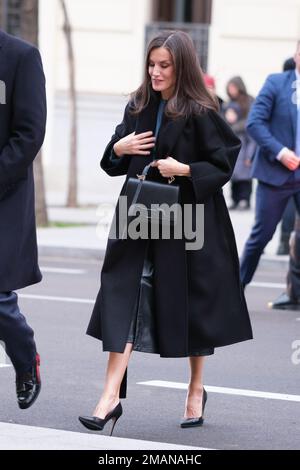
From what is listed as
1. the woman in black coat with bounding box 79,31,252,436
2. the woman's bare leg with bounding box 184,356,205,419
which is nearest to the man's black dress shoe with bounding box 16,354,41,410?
the woman in black coat with bounding box 79,31,252,436

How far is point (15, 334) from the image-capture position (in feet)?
18.2

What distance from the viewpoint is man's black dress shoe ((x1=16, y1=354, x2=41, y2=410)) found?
5691 mm

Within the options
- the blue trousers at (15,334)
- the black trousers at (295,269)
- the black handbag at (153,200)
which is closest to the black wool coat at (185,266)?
the black handbag at (153,200)

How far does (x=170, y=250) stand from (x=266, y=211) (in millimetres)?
3668

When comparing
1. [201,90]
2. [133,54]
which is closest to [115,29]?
[133,54]

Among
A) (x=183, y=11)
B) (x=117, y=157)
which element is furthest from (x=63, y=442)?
(x=183, y=11)

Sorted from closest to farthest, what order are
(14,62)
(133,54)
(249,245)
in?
1. (14,62)
2. (249,245)
3. (133,54)

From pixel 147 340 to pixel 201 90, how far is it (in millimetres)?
1081

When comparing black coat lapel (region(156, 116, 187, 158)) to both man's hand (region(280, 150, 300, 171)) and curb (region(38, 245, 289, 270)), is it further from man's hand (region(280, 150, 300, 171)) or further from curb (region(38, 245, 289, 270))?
curb (region(38, 245, 289, 270))

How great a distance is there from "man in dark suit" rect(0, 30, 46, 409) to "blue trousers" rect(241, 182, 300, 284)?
383 centimetres

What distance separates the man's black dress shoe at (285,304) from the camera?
9.62 m

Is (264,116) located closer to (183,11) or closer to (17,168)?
(17,168)

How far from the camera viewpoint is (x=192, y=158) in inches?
224

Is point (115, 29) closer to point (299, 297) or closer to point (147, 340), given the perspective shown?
point (299, 297)
